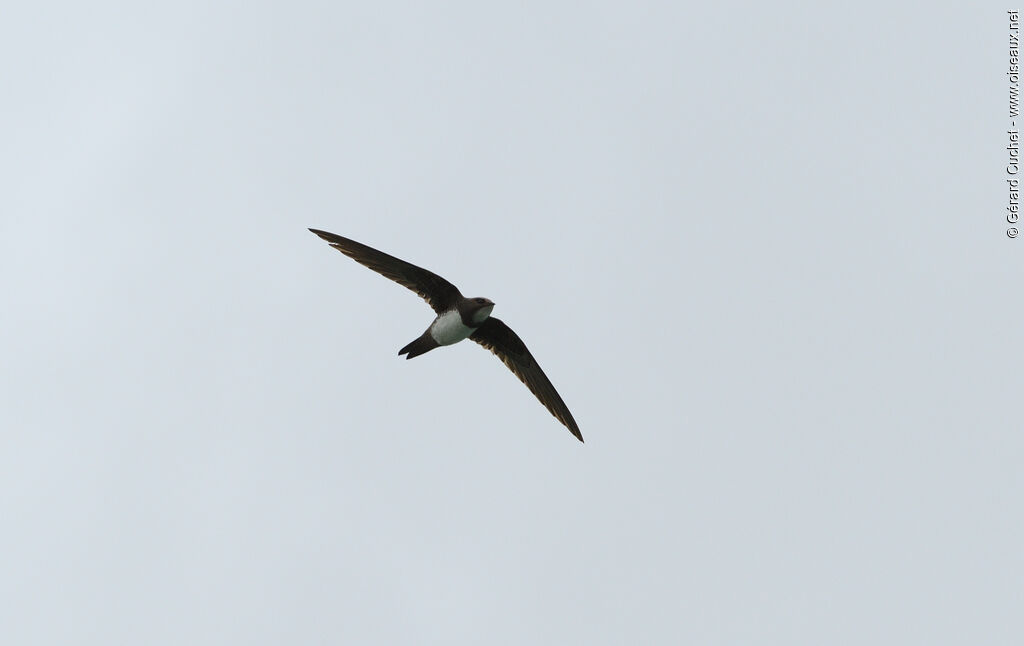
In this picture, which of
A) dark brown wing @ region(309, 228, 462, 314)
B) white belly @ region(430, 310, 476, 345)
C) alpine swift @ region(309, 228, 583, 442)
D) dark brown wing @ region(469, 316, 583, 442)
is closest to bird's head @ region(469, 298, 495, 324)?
alpine swift @ region(309, 228, 583, 442)

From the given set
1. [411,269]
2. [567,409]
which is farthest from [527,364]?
[411,269]

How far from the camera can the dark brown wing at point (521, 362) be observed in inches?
960

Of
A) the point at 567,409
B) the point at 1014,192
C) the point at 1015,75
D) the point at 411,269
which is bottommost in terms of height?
the point at 567,409

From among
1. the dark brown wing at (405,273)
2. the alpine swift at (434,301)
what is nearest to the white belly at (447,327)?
the alpine swift at (434,301)

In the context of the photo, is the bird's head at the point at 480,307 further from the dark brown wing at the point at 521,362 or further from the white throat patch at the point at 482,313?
the dark brown wing at the point at 521,362

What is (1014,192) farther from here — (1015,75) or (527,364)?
(527,364)

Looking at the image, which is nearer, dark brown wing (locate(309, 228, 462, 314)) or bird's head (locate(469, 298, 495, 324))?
bird's head (locate(469, 298, 495, 324))

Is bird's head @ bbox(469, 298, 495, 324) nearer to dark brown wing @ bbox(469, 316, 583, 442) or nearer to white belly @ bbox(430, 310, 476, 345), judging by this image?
white belly @ bbox(430, 310, 476, 345)

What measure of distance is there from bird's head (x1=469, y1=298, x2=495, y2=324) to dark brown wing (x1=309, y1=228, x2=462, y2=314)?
1.61 ft

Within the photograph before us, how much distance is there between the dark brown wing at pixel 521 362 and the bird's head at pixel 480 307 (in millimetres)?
984

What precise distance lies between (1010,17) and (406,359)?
1757 cm

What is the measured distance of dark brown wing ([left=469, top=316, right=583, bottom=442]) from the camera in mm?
24375

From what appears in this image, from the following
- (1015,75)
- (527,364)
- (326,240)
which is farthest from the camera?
(1015,75)

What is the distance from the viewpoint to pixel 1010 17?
101 ft
